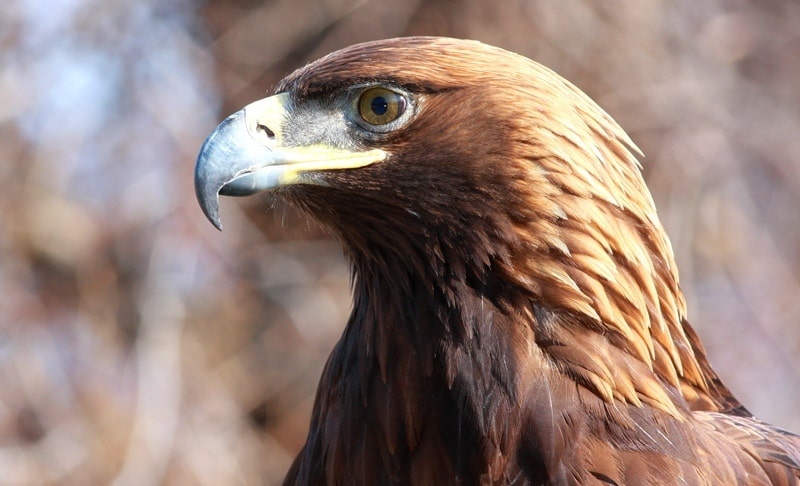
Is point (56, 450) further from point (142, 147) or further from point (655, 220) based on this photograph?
point (655, 220)

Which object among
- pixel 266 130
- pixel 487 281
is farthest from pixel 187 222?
pixel 487 281

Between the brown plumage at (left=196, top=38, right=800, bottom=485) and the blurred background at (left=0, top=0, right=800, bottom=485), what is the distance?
136 inches

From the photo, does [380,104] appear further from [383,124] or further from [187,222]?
[187,222]

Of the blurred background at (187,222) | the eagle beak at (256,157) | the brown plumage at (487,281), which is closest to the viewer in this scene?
the brown plumage at (487,281)

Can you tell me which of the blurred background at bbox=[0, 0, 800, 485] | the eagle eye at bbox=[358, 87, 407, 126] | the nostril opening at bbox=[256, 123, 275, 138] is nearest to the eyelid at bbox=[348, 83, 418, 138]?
the eagle eye at bbox=[358, 87, 407, 126]

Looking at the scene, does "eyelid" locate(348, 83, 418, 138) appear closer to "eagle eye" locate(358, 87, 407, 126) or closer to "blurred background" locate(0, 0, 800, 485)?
"eagle eye" locate(358, 87, 407, 126)

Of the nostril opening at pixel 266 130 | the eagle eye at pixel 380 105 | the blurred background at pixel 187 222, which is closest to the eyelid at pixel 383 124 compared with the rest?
the eagle eye at pixel 380 105

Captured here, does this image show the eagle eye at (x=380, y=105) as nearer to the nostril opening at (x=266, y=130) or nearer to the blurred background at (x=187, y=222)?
the nostril opening at (x=266, y=130)

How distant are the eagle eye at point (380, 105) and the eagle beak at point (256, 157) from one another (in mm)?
75

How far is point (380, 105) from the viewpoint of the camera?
209 cm

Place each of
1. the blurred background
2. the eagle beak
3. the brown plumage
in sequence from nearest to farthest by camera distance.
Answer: the brown plumage
the eagle beak
the blurred background

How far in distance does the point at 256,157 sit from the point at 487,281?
1.83 ft

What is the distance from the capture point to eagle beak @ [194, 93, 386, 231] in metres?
2.04

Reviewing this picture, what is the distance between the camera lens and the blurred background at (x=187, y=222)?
5.40 metres
